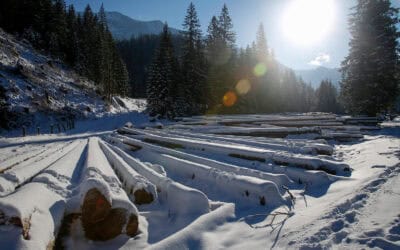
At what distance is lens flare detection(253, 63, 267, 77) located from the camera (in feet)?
170

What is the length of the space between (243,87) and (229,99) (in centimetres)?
414

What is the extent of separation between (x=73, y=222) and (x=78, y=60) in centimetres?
5411

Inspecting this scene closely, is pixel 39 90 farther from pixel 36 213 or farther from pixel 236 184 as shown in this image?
pixel 36 213

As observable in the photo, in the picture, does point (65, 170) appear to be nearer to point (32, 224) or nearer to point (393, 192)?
point (32, 224)

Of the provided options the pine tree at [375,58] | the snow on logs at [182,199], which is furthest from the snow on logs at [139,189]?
the pine tree at [375,58]

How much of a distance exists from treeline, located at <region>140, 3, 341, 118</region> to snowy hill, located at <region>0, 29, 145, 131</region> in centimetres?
982

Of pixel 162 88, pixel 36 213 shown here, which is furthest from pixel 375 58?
pixel 36 213

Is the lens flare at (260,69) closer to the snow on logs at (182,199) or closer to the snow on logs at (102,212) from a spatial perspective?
the snow on logs at (182,199)

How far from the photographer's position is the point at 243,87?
46594mm

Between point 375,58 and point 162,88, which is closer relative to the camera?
point 375,58

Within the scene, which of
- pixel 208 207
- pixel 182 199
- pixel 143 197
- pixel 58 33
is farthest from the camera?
pixel 58 33

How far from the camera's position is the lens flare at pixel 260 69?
51.8 m

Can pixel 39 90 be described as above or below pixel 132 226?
above

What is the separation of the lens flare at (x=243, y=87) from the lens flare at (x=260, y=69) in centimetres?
509
